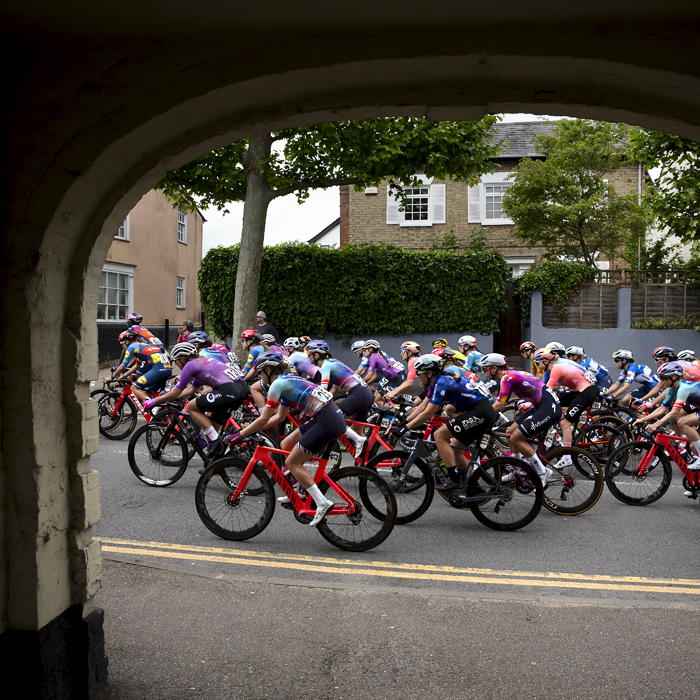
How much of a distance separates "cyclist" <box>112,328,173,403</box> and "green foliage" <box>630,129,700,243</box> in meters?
8.76

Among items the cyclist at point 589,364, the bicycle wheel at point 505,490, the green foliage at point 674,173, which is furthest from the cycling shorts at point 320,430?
the green foliage at point 674,173

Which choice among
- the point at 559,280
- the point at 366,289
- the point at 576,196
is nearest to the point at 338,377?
the point at 366,289

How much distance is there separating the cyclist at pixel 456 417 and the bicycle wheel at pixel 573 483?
40.8 inches

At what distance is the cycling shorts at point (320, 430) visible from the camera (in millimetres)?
6141

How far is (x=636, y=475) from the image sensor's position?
7879 mm

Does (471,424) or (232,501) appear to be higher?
(471,424)

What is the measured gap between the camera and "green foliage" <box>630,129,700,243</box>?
10586mm

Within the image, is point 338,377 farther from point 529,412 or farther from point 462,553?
point 462,553

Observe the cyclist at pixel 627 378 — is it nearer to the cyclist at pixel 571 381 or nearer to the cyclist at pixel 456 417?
the cyclist at pixel 571 381

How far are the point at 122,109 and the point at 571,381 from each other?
772 centimetres

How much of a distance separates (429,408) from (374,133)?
9.58m

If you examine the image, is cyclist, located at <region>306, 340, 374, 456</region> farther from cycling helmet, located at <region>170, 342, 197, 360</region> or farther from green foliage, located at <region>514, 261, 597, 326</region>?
green foliage, located at <region>514, 261, 597, 326</region>

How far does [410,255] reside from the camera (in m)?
19.2

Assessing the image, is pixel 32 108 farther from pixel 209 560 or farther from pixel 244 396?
pixel 244 396
